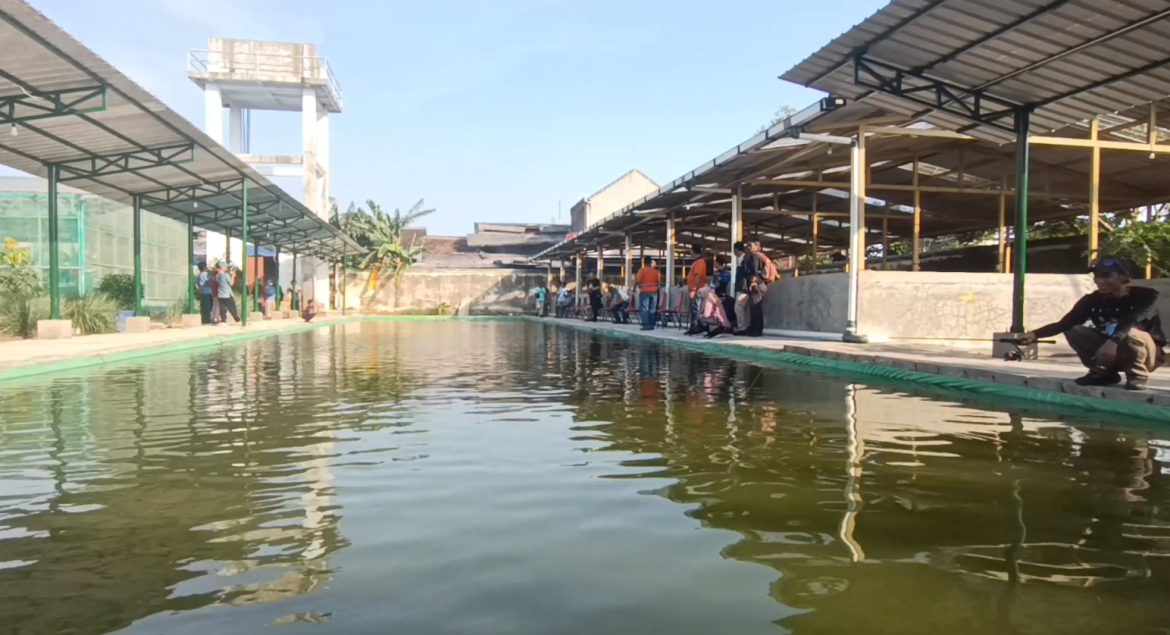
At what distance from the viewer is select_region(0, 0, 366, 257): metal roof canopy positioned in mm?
8977

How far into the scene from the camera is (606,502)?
344cm

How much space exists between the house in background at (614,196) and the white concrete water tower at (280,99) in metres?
13.8

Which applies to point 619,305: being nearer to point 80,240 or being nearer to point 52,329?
point 80,240

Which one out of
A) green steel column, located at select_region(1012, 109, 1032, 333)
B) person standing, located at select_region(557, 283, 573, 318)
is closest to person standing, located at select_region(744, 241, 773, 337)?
green steel column, located at select_region(1012, 109, 1032, 333)

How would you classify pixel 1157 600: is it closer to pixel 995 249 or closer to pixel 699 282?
pixel 699 282

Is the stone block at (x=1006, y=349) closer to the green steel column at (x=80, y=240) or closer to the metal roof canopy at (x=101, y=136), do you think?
the metal roof canopy at (x=101, y=136)

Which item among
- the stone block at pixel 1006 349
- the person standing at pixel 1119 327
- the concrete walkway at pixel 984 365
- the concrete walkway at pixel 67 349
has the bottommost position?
the concrete walkway at pixel 67 349

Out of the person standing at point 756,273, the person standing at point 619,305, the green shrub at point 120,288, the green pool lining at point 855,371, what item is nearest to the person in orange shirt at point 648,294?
the green pool lining at point 855,371

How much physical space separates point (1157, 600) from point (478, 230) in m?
49.5

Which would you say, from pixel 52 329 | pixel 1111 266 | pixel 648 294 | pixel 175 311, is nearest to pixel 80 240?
pixel 175 311

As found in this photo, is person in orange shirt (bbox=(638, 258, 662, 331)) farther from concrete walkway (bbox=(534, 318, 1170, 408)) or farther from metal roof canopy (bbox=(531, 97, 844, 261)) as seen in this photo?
concrete walkway (bbox=(534, 318, 1170, 408))

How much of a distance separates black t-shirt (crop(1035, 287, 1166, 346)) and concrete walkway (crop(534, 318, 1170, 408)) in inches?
18.0

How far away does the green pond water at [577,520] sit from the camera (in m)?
2.27

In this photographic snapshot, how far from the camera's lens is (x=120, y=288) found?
64.1 ft
